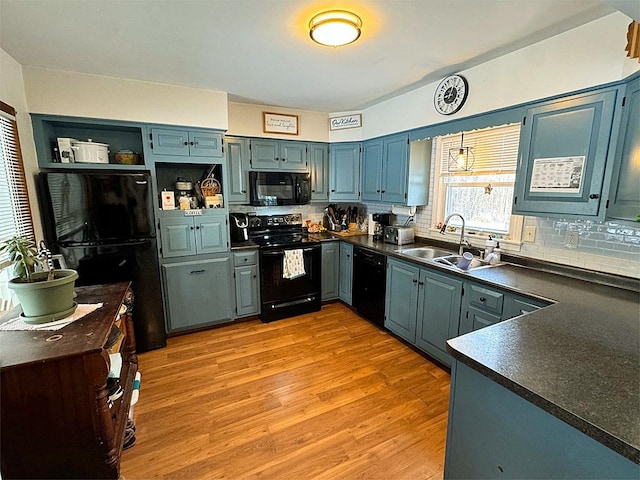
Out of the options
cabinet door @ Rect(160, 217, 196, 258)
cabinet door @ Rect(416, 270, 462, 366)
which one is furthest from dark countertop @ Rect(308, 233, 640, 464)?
cabinet door @ Rect(160, 217, 196, 258)

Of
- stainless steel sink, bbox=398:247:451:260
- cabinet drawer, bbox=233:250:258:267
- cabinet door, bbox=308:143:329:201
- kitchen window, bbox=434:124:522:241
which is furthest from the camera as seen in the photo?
cabinet door, bbox=308:143:329:201

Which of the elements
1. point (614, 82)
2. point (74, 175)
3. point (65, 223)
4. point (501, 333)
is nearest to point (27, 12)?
point (74, 175)

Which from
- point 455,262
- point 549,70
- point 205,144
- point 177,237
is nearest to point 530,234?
point 455,262

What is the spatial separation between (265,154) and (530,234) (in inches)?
108

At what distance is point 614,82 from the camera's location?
65.7 inches

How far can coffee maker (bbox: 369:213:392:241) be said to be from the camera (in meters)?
3.56

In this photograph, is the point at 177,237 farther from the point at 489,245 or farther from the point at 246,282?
the point at 489,245

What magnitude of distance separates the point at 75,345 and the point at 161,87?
2365 millimetres

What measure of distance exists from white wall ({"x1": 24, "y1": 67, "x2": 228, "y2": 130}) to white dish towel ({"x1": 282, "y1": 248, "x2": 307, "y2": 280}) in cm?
149

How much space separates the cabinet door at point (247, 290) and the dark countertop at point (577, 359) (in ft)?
8.15

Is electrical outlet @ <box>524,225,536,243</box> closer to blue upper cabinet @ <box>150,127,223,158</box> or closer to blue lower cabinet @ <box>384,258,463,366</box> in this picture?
blue lower cabinet @ <box>384,258,463,366</box>

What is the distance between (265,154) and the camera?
3.51m

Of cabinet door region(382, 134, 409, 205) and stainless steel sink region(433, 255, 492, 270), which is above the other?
cabinet door region(382, 134, 409, 205)

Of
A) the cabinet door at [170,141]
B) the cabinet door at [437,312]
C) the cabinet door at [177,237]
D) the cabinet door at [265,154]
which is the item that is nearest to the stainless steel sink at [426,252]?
the cabinet door at [437,312]
